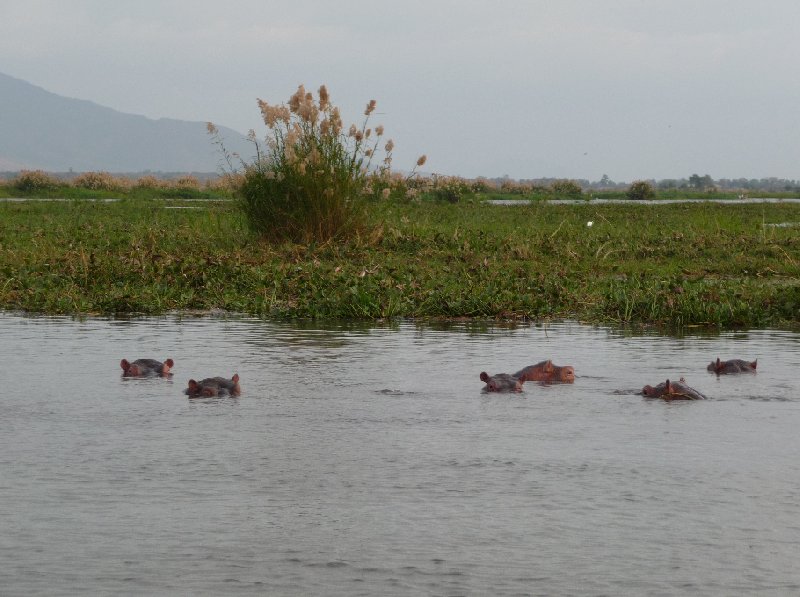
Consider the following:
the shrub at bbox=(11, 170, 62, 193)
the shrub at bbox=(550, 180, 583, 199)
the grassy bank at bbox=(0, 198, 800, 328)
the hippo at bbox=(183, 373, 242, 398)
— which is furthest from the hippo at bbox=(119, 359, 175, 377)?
the shrub at bbox=(550, 180, 583, 199)

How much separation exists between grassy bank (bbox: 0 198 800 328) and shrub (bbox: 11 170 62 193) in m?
22.9

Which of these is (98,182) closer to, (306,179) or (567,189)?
(567,189)

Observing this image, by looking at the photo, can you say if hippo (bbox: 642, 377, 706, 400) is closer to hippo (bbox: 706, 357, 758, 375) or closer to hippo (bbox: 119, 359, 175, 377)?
hippo (bbox: 706, 357, 758, 375)

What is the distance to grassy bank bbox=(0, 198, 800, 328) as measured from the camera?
1233 cm

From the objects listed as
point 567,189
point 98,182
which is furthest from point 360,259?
point 98,182

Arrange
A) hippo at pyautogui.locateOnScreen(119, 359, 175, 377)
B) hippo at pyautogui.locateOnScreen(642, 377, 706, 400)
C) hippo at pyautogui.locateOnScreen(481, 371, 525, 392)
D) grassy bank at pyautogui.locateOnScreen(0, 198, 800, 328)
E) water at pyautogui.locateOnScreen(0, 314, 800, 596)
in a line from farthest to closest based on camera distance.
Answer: grassy bank at pyautogui.locateOnScreen(0, 198, 800, 328)
hippo at pyautogui.locateOnScreen(119, 359, 175, 377)
hippo at pyautogui.locateOnScreen(481, 371, 525, 392)
hippo at pyautogui.locateOnScreen(642, 377, 706, 400)
water at pyautogui.locateOnScreen(0, 314, 800, 596)

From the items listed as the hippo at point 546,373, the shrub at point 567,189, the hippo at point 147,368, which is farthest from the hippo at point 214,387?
the shrub at point 567,189

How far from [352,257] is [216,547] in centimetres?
1144

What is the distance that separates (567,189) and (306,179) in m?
31.9

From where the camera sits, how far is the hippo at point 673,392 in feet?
25.3

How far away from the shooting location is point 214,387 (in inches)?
306

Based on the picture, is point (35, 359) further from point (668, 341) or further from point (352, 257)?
point (352, 257)

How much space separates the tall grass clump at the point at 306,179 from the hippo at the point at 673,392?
31.1 ft

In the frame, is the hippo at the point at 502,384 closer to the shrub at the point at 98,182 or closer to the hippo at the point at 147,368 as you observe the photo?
the hippo at the point at 147,368
